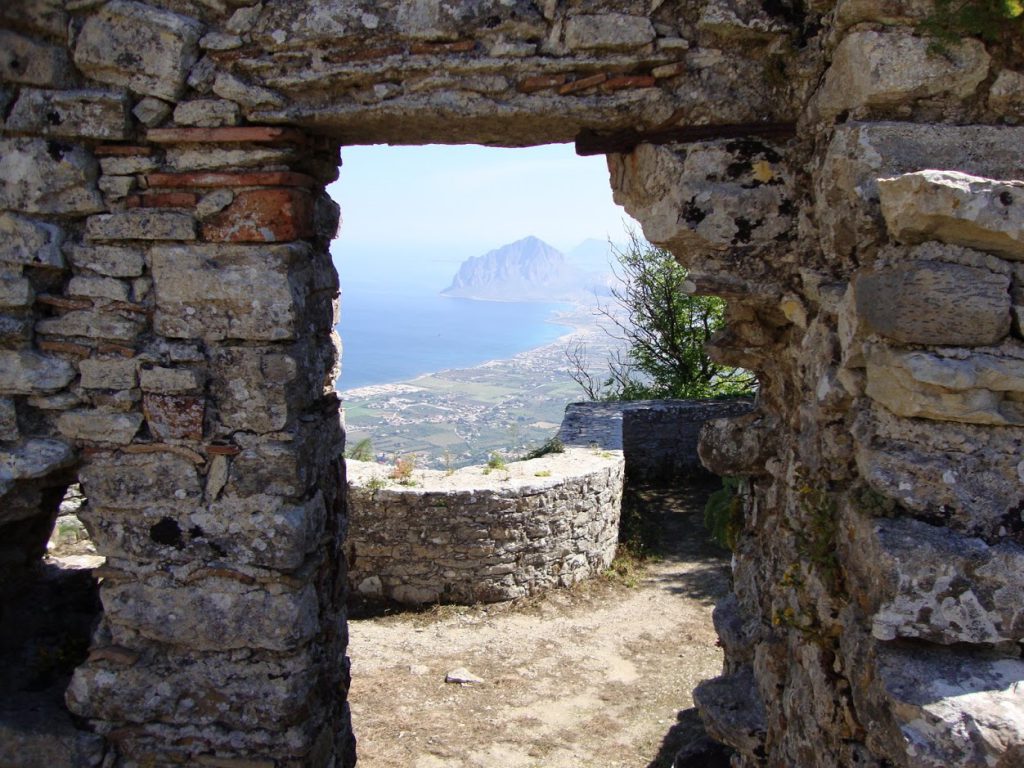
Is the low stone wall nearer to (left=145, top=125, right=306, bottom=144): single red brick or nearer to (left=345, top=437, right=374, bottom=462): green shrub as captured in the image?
(left=345, top=437, right=374, bottom=462): green shrub

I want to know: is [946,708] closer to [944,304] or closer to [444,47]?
[944,304]

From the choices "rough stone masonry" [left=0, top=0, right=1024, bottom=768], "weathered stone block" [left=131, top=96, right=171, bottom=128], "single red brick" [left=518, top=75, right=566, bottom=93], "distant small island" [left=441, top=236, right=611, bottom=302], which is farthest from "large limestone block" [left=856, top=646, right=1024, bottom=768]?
"distant small island" [left=441, top=236, right=611, bottom=302]

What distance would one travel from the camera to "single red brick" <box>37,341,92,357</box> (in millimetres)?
2928

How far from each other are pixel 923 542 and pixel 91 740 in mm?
2993

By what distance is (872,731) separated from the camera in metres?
1.96

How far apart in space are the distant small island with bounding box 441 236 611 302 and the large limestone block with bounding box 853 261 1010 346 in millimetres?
87393

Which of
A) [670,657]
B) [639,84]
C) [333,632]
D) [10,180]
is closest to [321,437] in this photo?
[333,632]

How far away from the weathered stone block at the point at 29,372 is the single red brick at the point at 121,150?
0.75 metres

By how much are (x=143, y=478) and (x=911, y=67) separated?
282cm

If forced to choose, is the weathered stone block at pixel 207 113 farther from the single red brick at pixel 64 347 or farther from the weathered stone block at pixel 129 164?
the single red brick at pixel 64 347

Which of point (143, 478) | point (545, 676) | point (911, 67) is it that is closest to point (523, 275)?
point (545, 676)

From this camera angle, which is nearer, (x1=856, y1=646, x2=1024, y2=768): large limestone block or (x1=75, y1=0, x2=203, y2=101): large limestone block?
(x1=856, y1=646, x2=1024, y2=768): large limestone block

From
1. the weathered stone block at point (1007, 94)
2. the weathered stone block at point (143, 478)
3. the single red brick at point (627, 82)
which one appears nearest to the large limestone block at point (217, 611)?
the weathered stone block at point (143, 478)

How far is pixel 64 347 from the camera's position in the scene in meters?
2.93
